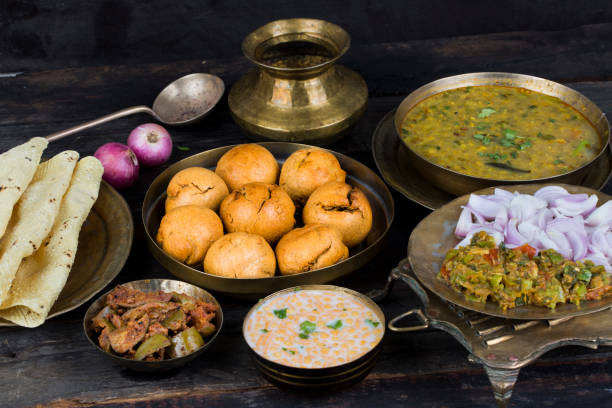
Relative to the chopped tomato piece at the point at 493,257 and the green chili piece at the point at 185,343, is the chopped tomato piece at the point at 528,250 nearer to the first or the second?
the chopped tomato piece at the point at 493,257

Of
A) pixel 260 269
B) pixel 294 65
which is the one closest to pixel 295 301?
pixel 260 269

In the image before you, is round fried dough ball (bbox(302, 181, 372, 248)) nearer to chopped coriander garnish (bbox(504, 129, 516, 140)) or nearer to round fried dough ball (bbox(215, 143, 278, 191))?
round fried dough ball (bbox(215, 143, 278, 191))

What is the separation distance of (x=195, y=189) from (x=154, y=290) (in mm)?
394

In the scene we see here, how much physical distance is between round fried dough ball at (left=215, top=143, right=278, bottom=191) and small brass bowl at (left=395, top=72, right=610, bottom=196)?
18.4 inches

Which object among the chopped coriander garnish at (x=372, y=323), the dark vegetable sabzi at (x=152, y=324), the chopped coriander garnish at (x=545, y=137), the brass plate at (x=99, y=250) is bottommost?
the brass plate at (x=99, y=250)

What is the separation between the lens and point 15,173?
201cm

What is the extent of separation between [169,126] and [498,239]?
5.60 feet

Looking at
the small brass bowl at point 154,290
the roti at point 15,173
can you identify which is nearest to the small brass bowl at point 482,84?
the small brass bowl at point 154,290

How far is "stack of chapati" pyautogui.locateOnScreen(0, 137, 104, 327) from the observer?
5.78ft

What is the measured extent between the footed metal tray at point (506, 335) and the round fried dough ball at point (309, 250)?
0.90 ft

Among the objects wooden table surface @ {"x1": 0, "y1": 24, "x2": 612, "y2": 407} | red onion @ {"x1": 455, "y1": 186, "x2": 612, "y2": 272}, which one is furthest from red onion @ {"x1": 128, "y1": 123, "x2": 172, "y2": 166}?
red onion @ {"x1": 455, "y1": 186, "x2": 612, "y2": 272}

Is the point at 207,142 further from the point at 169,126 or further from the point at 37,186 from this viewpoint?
the point at 37,186

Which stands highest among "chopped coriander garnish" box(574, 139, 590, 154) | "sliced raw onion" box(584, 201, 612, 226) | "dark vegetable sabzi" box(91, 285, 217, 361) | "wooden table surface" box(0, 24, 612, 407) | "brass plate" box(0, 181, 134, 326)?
"sliced raw onion" box(584, 201, 612, 226)

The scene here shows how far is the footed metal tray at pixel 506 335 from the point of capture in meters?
1.53
